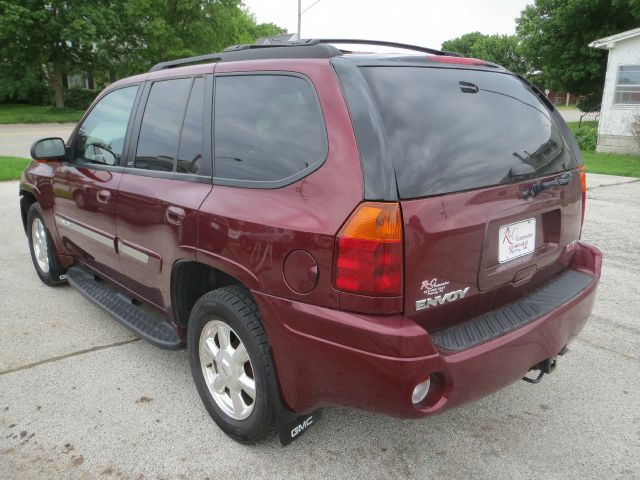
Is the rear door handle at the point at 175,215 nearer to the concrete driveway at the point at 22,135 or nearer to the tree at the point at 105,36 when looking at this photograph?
the concrete driveway at the point at 22,135

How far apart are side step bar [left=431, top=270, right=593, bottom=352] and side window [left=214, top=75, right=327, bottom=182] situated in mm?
897

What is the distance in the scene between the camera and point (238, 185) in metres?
2.37

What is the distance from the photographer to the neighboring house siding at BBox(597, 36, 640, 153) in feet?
52.9

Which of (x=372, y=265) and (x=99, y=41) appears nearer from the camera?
(x=372, y=265)

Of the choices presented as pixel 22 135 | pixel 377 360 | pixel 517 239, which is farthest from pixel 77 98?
pixel 377 360

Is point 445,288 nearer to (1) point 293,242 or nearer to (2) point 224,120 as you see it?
(1) point 293,242

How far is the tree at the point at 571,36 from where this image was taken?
24.0m

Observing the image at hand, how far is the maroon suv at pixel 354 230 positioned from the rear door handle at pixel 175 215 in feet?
0.04

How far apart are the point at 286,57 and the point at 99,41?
3422cm

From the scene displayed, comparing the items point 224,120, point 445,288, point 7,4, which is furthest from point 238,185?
point 7,4

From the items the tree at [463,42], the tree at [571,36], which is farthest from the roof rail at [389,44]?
the tree at [463,42]

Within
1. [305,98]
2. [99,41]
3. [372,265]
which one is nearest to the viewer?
[372,265]

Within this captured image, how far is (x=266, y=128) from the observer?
2.35 metres

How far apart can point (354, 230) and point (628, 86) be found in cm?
1789
